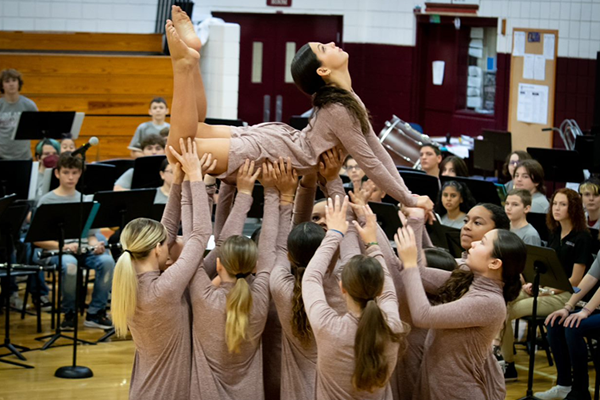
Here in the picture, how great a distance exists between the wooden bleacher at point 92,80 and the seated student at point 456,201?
5360 mm

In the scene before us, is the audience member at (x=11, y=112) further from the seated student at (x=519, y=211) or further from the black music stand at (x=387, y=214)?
the seated student at (x=519, y=211)

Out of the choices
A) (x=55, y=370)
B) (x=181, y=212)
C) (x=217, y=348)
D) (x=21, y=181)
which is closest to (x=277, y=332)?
(x=217, y=348)

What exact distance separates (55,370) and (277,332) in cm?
261

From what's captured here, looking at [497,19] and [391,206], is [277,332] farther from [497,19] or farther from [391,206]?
[497,19]

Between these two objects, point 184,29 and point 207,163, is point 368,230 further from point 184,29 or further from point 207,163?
point 184,29

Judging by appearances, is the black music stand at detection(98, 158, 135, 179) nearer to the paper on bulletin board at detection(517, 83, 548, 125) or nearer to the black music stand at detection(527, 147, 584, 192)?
the black music stand at detection(527, 147, 584, 192)

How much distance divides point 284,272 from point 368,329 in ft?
1.84

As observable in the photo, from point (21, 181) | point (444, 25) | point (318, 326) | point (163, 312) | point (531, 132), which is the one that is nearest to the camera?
point (318, 326)

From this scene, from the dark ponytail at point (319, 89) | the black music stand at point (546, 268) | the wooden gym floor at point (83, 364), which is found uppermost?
the dark ponytail at point (319, 89)

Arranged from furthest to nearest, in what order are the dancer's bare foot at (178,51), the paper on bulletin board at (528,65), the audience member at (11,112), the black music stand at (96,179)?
the paper on bulletin board at (528,65) → the audience member at (11,112) → the black music stand at (96,179) → the dancer's bare foot at (178,51)

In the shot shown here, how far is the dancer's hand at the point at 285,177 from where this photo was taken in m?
3.63

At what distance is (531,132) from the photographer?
1071cm

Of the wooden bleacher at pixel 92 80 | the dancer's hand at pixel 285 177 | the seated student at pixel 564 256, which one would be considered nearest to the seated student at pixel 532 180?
the seated student at pixel 564 256

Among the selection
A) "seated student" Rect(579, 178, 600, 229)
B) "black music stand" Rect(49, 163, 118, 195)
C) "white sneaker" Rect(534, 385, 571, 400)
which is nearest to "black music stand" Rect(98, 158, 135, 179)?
"black music stand" Rect(49, 163, 118, 195)
